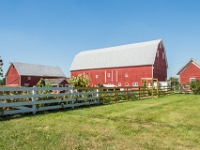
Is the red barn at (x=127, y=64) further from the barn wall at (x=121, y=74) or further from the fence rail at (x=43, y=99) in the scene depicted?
the fence rail at (x=43, y=99)

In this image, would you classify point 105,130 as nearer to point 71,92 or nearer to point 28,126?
point 28,126

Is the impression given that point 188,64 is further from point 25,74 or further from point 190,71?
point 25,74

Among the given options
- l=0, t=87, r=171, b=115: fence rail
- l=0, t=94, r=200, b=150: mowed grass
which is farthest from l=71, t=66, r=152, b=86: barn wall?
l=0, t=94, r=200, b=150: mowed grass

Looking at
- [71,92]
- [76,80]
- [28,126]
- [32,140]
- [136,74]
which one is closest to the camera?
[32,140]

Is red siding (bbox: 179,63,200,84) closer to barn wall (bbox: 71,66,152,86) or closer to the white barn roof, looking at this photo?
barn wall (bbox: 71,66,152,86)

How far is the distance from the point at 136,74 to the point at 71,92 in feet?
87.6

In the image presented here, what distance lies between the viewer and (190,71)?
31250 millimetres

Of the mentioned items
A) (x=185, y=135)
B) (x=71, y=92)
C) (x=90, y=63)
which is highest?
(x=90, y=63)

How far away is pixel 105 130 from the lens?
5.61 metres

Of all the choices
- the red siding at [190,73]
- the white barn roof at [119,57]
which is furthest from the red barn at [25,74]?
the red siding at [190,73]

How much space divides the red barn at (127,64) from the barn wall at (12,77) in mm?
13602

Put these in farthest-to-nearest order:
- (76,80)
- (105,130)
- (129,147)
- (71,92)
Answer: (76,80) → (71,92) → (105,130) → (129,147)

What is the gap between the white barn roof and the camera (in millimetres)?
36031

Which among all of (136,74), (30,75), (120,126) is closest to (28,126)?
(120,126)
